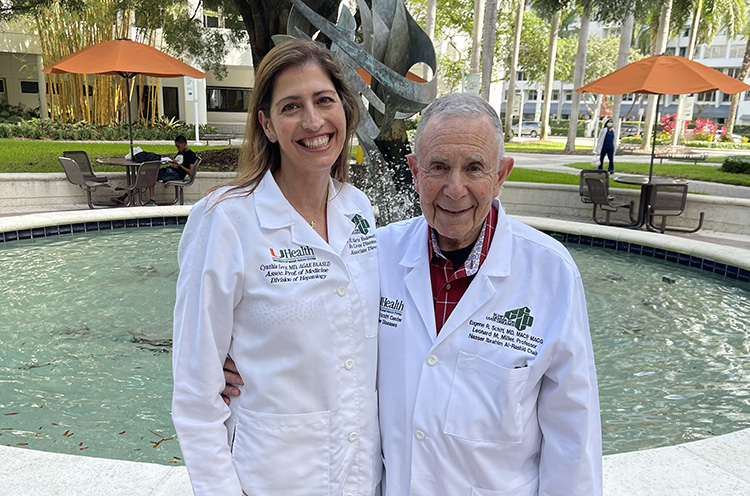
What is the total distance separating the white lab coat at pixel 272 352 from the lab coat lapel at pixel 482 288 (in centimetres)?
24

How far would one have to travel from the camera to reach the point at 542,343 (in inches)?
58.8

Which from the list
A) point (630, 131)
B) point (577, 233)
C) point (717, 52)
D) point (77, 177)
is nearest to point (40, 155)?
point (77, 177)

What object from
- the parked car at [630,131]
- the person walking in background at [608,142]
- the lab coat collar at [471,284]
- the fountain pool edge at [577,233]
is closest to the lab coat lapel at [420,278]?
the lab coat collar at [471,284]

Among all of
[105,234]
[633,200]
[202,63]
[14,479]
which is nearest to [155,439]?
[14,479]

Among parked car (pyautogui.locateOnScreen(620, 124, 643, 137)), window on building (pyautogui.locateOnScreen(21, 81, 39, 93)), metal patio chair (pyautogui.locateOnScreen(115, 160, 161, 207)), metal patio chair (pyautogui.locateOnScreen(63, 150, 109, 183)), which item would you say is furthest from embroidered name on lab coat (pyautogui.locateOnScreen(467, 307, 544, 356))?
parked car (pyautogui.locateOnScreen(620, 124, 643, 137))

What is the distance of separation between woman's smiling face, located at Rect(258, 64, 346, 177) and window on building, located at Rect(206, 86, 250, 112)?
35.5m

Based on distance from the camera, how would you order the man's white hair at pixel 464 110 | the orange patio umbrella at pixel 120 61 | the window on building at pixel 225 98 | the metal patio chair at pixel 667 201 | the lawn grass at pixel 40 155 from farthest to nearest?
the window on building at pixel 225 98 < the lawn grass at pixel 40 155 < the orange patio umbrella at pixel 120 61 < the metal patio chair at pixel 667 201 < the man's white hair at pixel 464 110

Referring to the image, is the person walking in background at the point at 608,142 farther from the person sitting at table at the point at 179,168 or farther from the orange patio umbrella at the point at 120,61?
the orange patio umbrella at the point at 120,61

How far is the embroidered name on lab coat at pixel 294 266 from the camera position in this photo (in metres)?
1.53

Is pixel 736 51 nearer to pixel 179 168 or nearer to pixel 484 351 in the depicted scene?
pixel 179 168

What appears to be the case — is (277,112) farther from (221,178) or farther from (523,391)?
(221,178)

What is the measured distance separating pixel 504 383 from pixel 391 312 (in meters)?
0.36

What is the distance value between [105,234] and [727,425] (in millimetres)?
7806

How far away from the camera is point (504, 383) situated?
4.89ft
